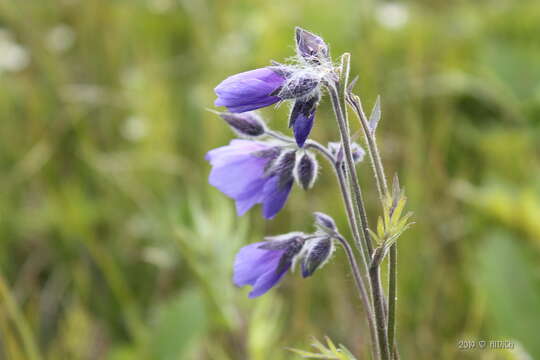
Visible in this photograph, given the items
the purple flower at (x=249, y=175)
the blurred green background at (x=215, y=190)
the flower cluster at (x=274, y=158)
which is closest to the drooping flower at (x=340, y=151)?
the flower cluster at (x=274, y=158)

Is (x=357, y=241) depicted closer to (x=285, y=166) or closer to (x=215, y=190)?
(x=285, y=166)

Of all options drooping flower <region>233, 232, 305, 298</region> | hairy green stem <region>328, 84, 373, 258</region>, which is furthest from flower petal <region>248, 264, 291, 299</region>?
hairy green stem <region>328, 84, 373, 258</region>

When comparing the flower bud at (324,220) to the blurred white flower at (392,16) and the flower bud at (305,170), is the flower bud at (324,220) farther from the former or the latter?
the blurred white flower at (392,16)

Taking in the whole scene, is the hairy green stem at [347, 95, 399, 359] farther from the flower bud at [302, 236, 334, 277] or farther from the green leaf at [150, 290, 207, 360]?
the green leaf at [150, 290, 207, 360]

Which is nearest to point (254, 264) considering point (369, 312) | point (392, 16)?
point (369, 312)

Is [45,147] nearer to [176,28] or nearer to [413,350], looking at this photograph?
[176,28]

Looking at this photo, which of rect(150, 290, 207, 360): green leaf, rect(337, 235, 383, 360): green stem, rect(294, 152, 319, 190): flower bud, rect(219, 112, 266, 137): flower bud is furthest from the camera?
rect(150, 290, 207, 360): green leaf
